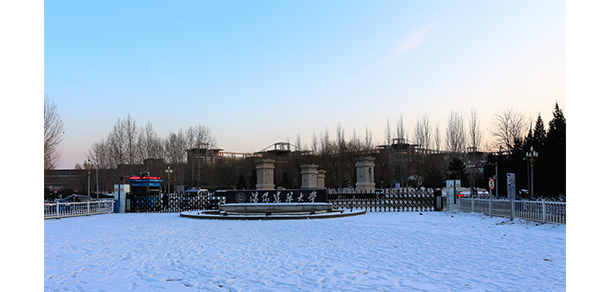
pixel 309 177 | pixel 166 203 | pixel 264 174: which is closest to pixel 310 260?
pixel 166 203

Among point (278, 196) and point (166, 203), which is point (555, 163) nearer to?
point (278, 196)

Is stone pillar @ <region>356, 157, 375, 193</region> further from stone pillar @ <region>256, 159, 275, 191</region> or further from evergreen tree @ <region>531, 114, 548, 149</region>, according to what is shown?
evergreen tree @ <region>531, 114, 548, 149</region>

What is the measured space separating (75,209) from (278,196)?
1160 cm

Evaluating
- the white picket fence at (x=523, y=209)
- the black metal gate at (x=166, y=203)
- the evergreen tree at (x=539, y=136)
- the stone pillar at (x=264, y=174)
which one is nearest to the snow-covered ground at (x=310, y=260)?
the white picket fence at (x=523, y=209)

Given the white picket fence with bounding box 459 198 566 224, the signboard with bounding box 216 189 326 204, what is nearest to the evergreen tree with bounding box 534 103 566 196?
the white picket fence with bounding box 459 198 566 224

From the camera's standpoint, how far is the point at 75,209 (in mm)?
22609

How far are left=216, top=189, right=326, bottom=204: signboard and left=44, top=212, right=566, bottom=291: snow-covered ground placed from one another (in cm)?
733

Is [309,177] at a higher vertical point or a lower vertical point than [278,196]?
higher

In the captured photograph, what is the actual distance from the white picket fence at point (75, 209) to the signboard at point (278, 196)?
868 centimetres

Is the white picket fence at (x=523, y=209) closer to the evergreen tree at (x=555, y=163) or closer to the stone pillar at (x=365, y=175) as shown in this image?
the stone pillar at (x=365, y=175)

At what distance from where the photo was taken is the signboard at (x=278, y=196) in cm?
2077

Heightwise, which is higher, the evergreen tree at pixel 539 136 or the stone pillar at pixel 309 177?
the evergreen tree at pixel 539 136

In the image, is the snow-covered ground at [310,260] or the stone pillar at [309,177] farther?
the stone pillar at [309,177]

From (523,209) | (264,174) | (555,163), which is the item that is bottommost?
(523,209)
